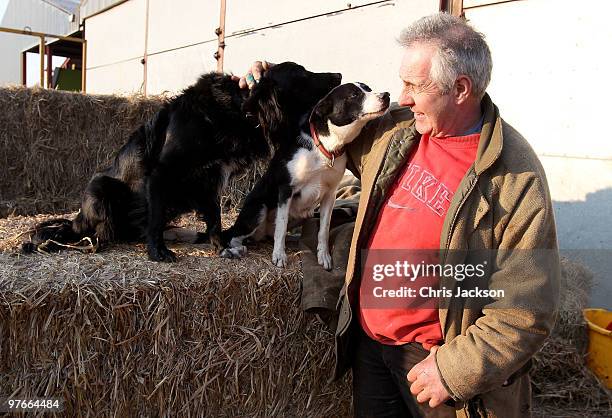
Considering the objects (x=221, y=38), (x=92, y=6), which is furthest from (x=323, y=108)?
(x=92, y=6)

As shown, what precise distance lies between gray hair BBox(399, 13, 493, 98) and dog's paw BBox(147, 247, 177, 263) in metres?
1.50

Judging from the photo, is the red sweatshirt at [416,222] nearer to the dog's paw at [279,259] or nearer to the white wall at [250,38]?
the dog's paw at [279,259]

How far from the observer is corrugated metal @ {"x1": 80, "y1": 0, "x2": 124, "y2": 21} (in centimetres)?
1081

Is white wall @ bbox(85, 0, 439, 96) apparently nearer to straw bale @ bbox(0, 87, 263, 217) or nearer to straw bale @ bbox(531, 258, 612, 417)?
straw bale @ bbox(0, 87, 263, 217)

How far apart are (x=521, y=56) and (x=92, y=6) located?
10743 millimetres

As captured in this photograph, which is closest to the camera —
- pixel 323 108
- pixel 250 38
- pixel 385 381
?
pixel 385 381

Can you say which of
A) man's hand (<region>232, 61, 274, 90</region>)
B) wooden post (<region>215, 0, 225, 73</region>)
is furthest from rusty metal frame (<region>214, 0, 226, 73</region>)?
man's hand (<region>232, 61, 274, 90</region>)

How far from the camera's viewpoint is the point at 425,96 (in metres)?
1.65

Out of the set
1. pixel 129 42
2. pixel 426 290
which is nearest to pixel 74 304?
pixel 426 290

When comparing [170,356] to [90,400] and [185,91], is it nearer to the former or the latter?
[90,400]

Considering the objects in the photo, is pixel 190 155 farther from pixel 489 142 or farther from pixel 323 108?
pixel 489 142

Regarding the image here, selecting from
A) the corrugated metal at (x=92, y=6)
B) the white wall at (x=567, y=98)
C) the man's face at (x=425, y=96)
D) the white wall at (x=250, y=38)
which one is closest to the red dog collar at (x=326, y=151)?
the man's face at (x=425, y=96)

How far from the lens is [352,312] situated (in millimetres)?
1914

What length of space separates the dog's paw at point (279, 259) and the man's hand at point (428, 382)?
1021 mm
